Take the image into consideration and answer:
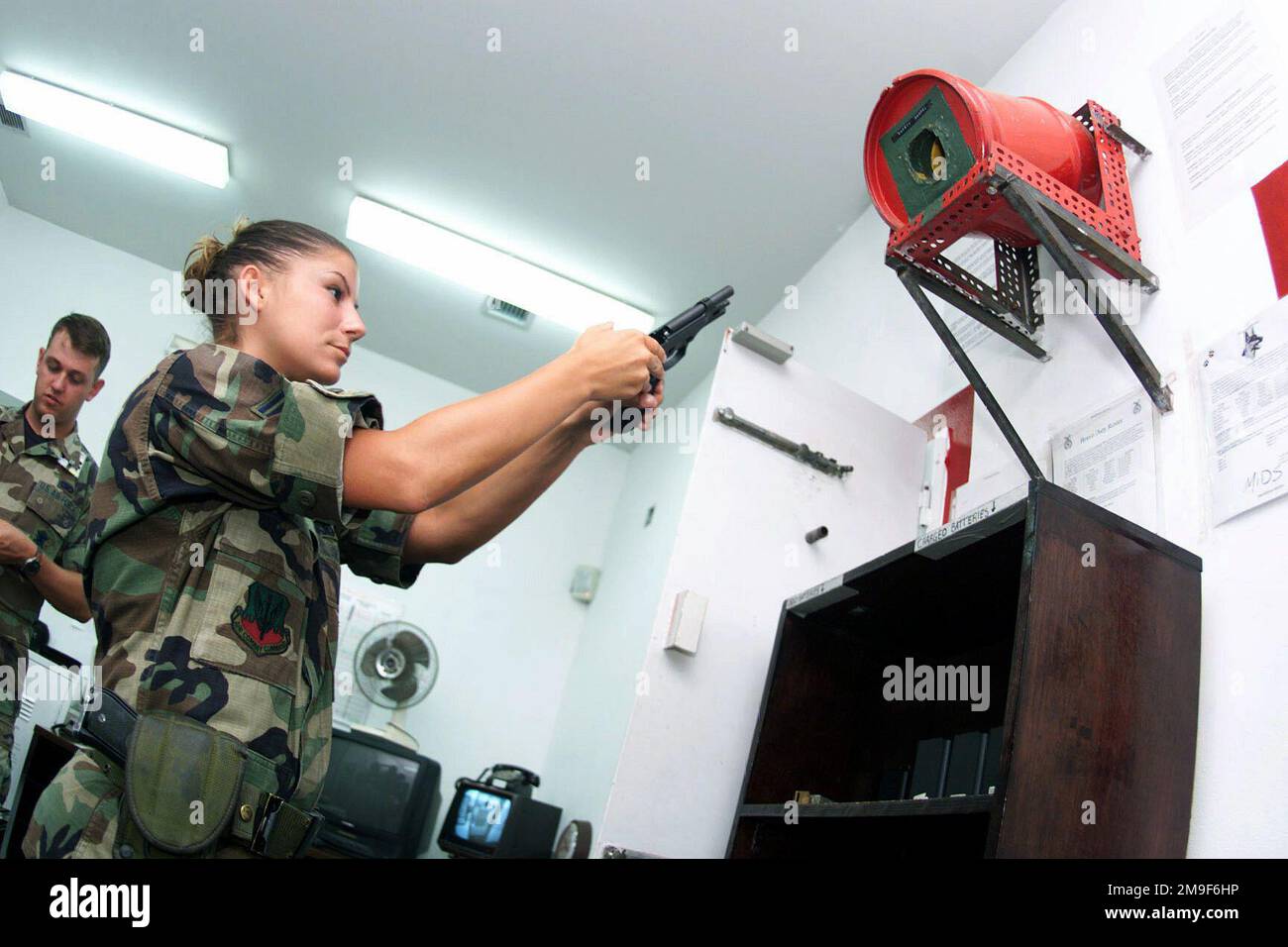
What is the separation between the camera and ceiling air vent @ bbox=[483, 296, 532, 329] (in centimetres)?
441

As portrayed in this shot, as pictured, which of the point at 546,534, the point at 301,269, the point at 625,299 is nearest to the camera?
the point at 301,269

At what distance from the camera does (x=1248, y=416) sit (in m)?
1.53

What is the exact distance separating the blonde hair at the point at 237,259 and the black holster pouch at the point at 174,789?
1.68 feet

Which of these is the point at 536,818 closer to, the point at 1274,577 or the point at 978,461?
the point at 978,461

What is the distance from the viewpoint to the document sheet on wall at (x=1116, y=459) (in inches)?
66.9

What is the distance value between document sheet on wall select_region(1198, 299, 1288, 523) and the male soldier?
7.51 feet

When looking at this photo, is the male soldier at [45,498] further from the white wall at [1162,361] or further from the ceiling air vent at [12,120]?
the white wall at [1162,361]

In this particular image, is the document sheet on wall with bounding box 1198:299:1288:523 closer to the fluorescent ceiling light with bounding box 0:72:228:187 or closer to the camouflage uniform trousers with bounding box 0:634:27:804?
the camouflage uniform trousers with bounding box 0:634:27:804

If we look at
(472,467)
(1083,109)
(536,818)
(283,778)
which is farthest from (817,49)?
(536,818)

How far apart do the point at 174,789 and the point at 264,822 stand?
10cm

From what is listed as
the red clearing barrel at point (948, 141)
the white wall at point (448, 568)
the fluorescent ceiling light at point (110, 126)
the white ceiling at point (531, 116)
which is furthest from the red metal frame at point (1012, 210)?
the white wall at point (448, 568)

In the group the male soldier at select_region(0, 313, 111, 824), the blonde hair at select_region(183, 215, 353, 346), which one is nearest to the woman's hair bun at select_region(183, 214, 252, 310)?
the blonde hair at select_region(183, 215, 353, 346)

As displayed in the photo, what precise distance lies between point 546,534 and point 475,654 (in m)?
0.75

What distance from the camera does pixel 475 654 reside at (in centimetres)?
473
